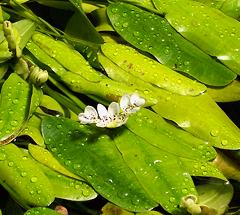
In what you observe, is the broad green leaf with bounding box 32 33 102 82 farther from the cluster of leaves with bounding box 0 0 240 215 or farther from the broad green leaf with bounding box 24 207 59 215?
the broad green leaf with bounding box 24 207 59 215

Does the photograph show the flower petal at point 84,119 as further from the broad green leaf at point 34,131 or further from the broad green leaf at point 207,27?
the broad green leaf at point 207,27

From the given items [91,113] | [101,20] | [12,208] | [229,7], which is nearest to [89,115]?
[91,113]

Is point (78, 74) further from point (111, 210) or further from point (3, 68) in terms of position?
point (111, 210)

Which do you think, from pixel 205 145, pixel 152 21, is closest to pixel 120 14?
pixel 152 21

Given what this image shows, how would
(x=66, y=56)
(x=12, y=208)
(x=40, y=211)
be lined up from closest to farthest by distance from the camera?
(x=40, y=211)
(x=12, y=208)
(x=66, y=56)

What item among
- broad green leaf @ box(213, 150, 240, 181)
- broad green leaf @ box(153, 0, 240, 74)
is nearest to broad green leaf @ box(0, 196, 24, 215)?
broad green leaf @ box(213, 150, 240, 181)

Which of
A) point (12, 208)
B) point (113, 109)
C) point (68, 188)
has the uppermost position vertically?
point (113, 109)

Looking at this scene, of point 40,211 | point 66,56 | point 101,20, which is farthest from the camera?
point 101,20

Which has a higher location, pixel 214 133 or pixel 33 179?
pixel 214 133

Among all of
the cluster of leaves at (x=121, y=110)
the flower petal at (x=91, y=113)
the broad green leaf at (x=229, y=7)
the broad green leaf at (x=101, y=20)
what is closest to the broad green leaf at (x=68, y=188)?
the cluster of leaves at (x=121, y=110)
